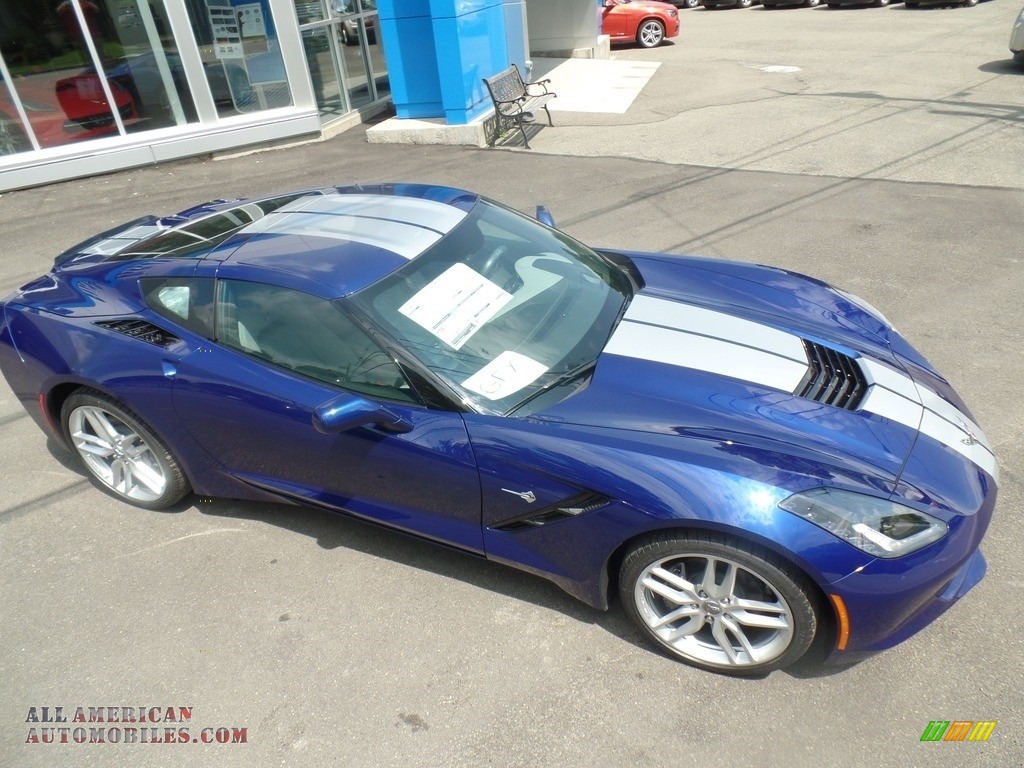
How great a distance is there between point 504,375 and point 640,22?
56.3 feet

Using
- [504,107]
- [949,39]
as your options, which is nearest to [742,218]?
[504,107]

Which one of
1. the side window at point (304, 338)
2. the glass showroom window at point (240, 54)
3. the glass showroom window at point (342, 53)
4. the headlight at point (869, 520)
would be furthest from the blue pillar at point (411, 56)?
the headlight at point (869, 520)

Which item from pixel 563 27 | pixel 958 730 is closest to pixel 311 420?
pixel 958 730

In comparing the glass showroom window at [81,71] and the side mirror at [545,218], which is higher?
the glass showroom window at [81,71]

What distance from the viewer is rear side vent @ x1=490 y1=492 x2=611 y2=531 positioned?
256 centimetres

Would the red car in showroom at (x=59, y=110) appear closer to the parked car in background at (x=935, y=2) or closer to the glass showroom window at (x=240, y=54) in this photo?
the glass showroom window at (x=240, y=54)

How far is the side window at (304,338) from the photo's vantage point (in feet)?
9.45

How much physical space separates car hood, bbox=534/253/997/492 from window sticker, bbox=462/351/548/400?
20 cm

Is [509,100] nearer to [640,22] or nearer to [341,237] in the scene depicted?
[341,237]

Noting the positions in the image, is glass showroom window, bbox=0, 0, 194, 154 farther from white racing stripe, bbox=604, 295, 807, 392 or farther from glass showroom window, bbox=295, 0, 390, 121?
white racing stripe, bbox=604, 295, 807, 392

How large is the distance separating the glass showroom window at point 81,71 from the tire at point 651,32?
38.0 ft

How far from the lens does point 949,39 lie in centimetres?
1532

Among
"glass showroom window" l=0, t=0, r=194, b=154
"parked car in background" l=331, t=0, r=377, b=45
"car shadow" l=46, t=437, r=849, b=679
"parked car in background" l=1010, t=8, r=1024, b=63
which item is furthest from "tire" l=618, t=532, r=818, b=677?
"parked car in background" l=1010, t=8, r=1024, b=63

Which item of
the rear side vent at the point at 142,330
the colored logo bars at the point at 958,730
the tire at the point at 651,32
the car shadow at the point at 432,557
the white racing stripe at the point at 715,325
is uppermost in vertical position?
the rear side vent at the point at 142,330
